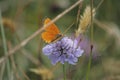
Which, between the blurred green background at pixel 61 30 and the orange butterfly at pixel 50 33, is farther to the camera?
the blurred green background at pixel 61 30

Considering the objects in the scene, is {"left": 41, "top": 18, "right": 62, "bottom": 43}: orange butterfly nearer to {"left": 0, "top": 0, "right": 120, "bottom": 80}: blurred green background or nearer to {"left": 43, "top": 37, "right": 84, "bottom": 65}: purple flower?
{"left": 43, "top": 37, "right": 84, "bottom": 65}: purple flower

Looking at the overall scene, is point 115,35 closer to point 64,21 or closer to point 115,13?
point 115,13

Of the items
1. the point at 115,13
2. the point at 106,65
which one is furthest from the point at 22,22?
the point at 106,65

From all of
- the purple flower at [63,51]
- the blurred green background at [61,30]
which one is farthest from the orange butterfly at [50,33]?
the blurred green background at [61,30]

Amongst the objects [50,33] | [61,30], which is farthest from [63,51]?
[61,30]

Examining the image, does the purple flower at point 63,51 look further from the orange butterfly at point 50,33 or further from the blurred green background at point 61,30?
the blurred green background at point 61,30

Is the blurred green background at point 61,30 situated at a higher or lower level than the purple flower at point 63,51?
higher
